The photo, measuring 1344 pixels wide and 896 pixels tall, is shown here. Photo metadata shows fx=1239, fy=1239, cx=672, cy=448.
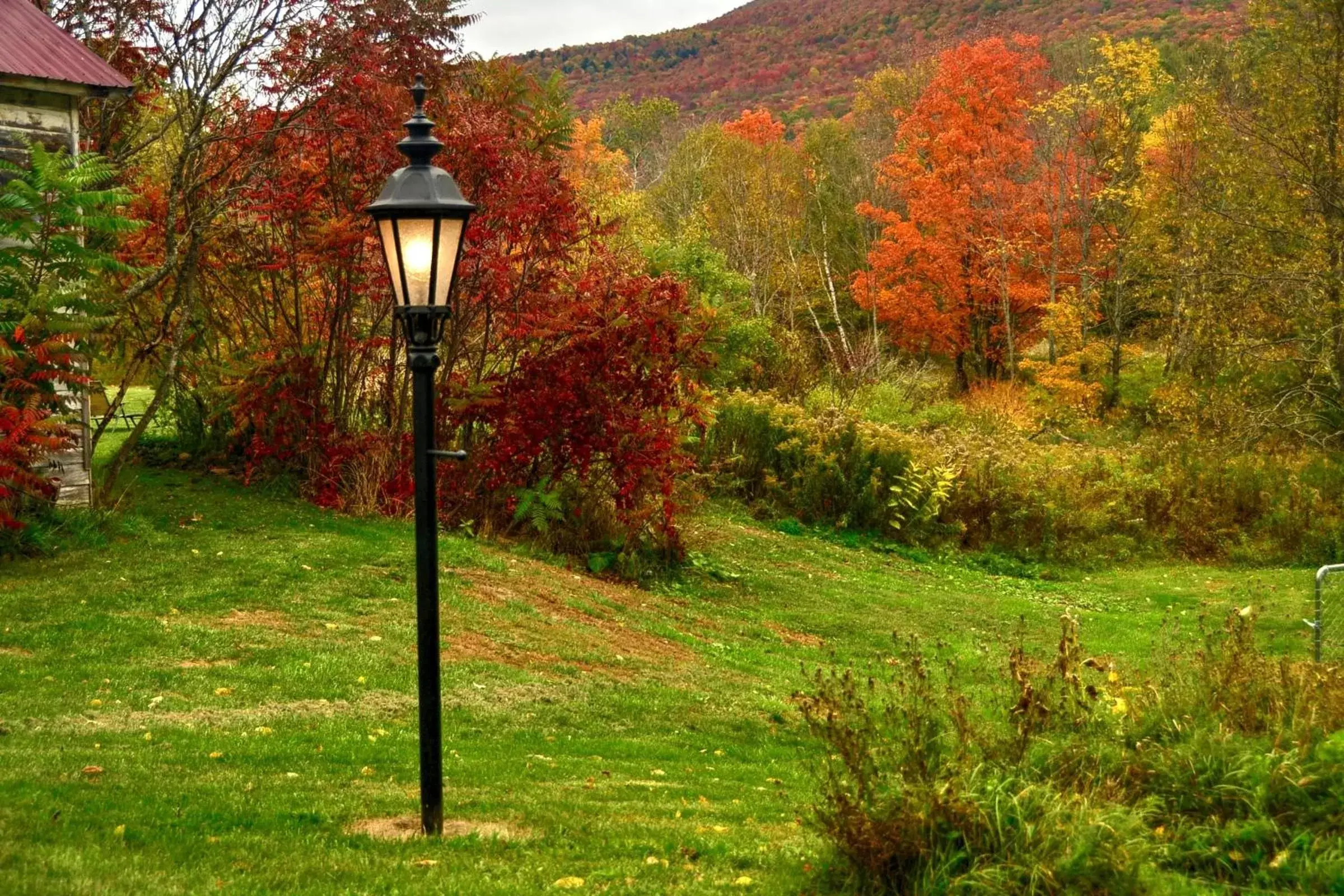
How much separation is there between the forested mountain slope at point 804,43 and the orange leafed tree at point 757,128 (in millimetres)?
18899

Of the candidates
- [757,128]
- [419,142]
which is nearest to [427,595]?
[419,142]

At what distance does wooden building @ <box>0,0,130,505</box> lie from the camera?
12070 millimetres

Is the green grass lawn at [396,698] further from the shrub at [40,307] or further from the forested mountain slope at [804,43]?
the forested mountain slope at [804,43]

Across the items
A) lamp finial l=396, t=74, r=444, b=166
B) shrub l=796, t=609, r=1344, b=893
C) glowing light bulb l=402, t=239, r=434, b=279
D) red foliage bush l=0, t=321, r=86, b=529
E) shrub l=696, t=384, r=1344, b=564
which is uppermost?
lamp finial l=396, t=74, r=444, b=166

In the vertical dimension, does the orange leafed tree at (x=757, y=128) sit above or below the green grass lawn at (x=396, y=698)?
above

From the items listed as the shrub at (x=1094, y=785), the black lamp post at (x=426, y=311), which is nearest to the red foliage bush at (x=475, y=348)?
the black lamp post at (x=426, y=311)

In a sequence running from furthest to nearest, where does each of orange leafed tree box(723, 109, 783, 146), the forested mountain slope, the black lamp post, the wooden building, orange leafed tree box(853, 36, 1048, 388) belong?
1. the forested mountain slope
2. orange leafed tree box(723, 109, 783, 146)
3. orange leafed tree box(853, 36, 1048, 388)
4. the wooden building
5. the black lamp post

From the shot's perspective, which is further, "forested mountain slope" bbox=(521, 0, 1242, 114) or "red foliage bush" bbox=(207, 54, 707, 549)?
"forested mountain slope" bbox=(521, 0, 1242, 114)

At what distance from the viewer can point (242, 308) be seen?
15.9 metres

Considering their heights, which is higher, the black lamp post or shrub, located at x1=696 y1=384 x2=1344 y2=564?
the black lamp post

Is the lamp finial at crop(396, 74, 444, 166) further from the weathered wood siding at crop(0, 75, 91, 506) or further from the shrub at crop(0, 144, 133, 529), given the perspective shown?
the weathered wood siding at crop(0, 75, 91, 506)

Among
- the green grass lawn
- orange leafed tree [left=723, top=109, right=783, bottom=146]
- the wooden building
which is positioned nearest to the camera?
the green grass lawn

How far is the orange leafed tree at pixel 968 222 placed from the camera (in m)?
30.9

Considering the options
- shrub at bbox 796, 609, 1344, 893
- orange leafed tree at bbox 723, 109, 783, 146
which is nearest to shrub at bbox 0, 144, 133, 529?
shrub at bbox 796, 609, 1344, 893
